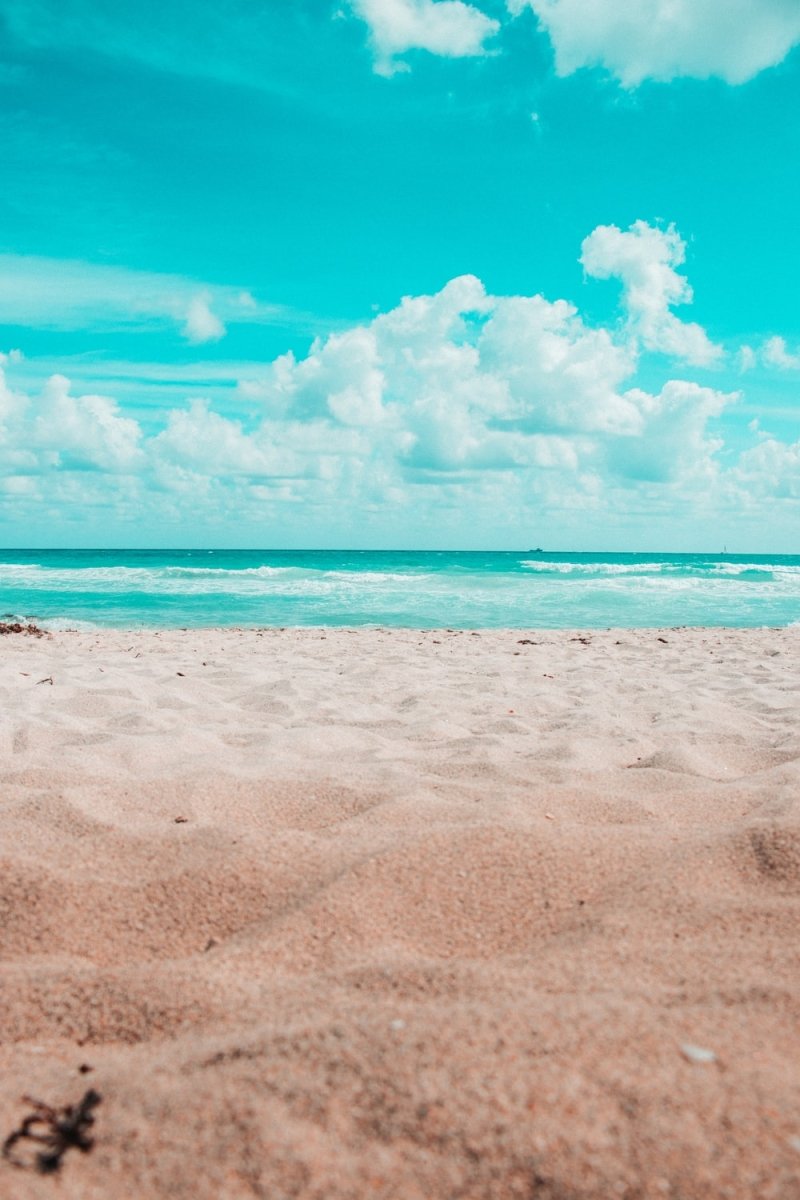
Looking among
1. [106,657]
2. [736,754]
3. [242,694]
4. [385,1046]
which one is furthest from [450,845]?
[106,657]

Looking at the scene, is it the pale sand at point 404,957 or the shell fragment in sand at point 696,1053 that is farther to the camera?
the shell fragment in sand at point 696,1053

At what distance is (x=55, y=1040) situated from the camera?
4.64ft

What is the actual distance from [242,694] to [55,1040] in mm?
3634

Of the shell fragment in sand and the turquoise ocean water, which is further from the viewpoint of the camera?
the turquoise ocean water

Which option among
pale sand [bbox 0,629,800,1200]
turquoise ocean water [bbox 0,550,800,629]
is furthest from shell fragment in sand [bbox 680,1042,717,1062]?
turquoise ocean water [bbox 0,550,800,629]

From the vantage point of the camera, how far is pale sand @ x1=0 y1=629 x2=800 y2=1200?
1052mm

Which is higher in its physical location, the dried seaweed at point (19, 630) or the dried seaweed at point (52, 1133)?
the dried seaweed at point (52, 1133)

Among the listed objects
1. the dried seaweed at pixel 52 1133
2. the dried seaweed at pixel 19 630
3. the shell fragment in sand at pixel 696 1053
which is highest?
the shell fragment in sand at pixel 696 1053

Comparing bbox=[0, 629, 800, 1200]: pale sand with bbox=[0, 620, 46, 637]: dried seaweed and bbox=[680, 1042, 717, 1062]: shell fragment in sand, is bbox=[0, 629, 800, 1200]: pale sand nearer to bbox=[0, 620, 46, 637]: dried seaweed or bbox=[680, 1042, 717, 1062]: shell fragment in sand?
bbox=[680, 1042, 717, 1062]: shell fragment in sand

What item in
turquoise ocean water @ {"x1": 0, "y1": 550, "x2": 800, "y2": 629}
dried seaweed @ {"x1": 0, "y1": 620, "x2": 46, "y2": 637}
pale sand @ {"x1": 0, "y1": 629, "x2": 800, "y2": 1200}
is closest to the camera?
pale sand @ {"x1": 0, "y1": 629, "x2": 800, "y2": 1200}

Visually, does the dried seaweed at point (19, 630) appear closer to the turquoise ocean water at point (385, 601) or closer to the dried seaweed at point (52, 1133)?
the turquoise ocean water at point (385, 601)

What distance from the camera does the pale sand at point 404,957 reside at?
1052 millimetres

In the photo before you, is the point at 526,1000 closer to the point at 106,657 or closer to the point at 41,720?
the point at 41,720

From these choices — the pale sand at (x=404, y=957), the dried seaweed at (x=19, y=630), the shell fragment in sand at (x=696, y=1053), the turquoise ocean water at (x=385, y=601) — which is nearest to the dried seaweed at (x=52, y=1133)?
the pale sand at (x=404, y=957)
